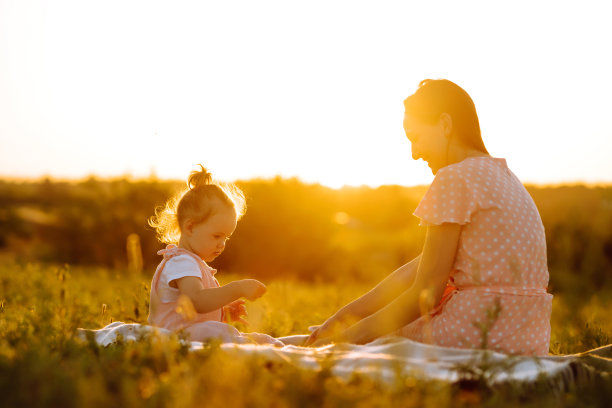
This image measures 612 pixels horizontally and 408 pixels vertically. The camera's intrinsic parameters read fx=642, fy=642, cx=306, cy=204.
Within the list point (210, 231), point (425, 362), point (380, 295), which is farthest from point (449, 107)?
point (210, 231)

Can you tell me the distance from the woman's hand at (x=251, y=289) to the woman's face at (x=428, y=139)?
4.15 ft

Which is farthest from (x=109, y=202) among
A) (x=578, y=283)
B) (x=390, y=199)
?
(x=578, y=283)

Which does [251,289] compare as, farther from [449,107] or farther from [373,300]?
[449,107]

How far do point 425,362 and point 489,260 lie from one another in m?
0.81

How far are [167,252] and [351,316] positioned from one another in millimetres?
1292

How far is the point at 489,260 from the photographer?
3520mm

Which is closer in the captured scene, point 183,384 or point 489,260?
point 183,384

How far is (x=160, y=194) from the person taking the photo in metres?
17.4

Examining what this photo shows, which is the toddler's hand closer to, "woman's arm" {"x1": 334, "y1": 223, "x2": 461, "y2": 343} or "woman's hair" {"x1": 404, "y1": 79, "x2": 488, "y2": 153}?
"woman's arm" {"x1": 334, "y1": 223, "x2": 461, "y2": 343}

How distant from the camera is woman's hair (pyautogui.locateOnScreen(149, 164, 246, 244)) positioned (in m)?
4.22

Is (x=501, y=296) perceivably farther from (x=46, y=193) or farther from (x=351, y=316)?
(x=46, y=193)

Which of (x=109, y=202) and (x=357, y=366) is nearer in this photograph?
(x=357, y=366)

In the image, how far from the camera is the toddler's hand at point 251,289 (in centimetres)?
375

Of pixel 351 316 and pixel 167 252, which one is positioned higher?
pixel 167 252
